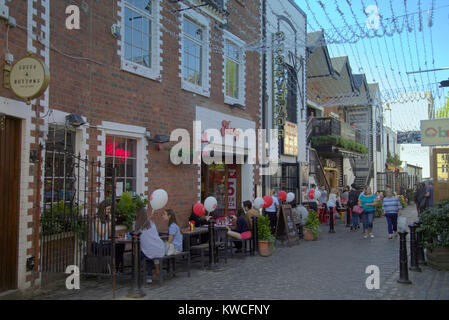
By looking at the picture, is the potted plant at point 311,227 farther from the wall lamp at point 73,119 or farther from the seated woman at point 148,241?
the wall lamp at point 73,119

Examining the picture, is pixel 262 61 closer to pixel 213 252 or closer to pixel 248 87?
pixel 248 87

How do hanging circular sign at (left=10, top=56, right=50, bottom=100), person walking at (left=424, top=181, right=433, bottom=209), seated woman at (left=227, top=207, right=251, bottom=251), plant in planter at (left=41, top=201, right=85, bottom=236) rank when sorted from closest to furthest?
hanging circular sign at (left=10, top=56, right=50, bottom=100)
plant in planter at (left=41, top=201, right=85, bottom=236)
seated woman at (left=227, top=207, right=251, bottom=251)
person walking at (left=424, top=181, right=433, bottom=209)

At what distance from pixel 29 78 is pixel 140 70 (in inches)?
148

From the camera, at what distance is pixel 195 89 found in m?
11.4

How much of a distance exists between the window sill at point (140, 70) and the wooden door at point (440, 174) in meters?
7.32

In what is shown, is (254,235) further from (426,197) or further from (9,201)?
(426,197)

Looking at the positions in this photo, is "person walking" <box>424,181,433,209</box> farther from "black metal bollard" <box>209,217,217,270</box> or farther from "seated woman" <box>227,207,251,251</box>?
"black metal bollard" <box>209,217,217,270</box>

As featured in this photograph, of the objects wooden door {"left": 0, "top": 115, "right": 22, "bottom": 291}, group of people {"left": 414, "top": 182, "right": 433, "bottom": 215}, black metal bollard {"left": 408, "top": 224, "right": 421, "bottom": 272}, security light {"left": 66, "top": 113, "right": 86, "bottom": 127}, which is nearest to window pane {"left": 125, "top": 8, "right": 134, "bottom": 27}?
security light {"left": 66, "top": 113, "right": 86, "bottom": 127}

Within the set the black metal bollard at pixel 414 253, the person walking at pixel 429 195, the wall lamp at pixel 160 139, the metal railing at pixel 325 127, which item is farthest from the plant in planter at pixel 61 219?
the metal railing at pixel 325 127

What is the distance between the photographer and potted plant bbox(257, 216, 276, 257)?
991 centimetres

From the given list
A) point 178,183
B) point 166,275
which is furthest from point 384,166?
point 166,275

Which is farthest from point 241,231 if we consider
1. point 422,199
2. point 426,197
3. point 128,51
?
point 422,199

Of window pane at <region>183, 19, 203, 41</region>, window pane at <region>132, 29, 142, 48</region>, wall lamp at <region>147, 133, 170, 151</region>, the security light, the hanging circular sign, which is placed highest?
window pane at <region>183, 19, 203, 41</region>

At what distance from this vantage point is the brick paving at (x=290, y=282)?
20.7 feet
